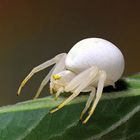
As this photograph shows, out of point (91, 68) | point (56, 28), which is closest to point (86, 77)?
point (91, 68)

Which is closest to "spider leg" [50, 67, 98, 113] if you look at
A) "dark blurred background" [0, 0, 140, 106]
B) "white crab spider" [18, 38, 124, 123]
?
"white crab spider" [18, 38, 124, 123]

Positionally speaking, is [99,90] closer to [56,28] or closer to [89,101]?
[89,101]

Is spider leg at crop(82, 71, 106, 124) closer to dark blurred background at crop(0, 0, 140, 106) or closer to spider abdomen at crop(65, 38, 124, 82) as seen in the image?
spider abdomen at crop(65, 38, 124, 82)

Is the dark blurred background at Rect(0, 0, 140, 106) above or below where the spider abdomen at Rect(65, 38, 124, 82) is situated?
below

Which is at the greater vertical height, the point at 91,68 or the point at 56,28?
the point at 91,68

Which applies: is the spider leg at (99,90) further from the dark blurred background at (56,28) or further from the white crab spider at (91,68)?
the dark blurred background at (56,28)

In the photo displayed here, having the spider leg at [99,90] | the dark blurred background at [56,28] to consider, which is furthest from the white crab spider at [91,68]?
the dark blurred background at [56,28]

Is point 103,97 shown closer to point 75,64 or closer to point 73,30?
point 75,64
